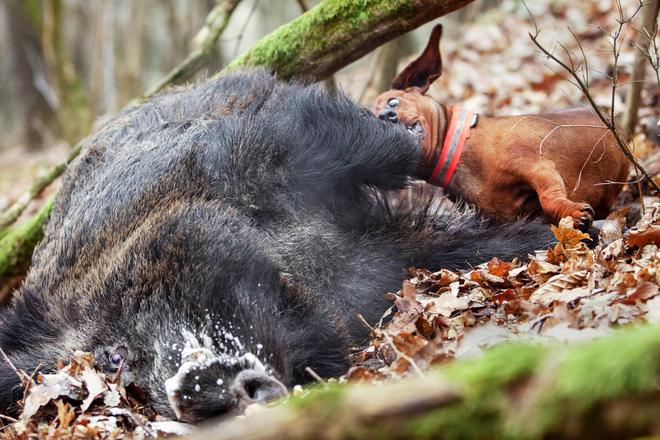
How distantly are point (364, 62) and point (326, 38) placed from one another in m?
11.3

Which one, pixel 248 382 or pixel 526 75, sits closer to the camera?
pixel 248 382

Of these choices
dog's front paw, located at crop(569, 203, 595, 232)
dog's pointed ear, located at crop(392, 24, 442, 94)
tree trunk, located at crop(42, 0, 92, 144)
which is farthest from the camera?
tree trunk, located at crop(42, 0, 92, 144)

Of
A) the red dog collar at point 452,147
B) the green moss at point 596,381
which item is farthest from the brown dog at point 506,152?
the green moss at point 596,381

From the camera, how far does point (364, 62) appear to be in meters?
17.2

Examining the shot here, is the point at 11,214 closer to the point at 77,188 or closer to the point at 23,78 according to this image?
the point at 77,188

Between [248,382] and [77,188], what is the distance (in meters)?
2.82

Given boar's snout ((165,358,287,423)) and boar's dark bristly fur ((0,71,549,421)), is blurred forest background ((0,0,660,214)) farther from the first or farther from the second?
boar's snout ((165,358,287,423))

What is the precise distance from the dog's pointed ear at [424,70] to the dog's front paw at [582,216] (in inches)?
58.1

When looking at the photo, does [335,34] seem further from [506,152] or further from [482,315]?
[482,315]

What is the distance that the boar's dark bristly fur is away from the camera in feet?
12.8

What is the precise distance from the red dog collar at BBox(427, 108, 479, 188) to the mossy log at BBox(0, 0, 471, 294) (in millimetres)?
787

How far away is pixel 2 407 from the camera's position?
4.38m

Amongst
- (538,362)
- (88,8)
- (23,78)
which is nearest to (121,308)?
(538,362)

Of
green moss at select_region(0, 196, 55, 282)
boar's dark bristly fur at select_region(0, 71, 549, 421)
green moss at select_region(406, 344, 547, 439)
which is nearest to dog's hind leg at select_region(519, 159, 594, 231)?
boar's dark bristly fur at select_region(0, 71, 549, 421)
